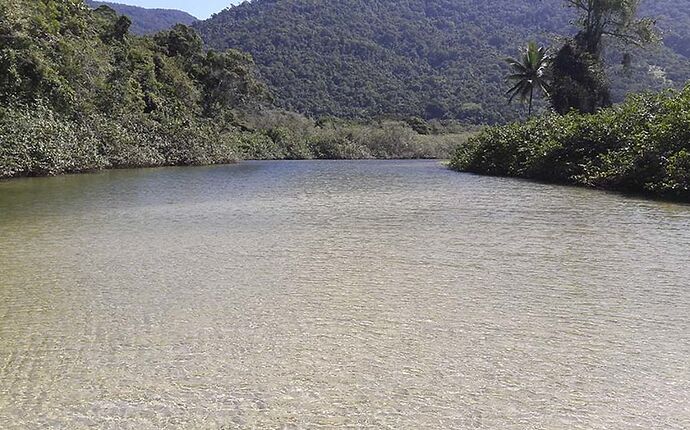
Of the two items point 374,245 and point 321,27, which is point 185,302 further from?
point 321,27

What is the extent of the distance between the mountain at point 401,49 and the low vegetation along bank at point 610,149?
3803 centimetres

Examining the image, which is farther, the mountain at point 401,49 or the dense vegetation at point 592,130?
the mountain at point 401,49

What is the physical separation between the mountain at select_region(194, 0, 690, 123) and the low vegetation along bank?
125ft

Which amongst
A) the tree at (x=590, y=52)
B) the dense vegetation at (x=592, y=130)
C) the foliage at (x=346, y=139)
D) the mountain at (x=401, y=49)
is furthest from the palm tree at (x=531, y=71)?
the mountain at (x=401, y=49)

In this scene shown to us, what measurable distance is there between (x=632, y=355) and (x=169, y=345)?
273 cm

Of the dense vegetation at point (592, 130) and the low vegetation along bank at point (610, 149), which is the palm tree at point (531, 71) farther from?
the low vegetation along bank at point (610, 149)

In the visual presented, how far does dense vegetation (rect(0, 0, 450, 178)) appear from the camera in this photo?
18734 millimetres

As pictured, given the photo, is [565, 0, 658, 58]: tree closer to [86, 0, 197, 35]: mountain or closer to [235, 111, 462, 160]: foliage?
[235, 111, 462, 160]: foliage

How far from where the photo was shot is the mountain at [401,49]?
77750 millimetres

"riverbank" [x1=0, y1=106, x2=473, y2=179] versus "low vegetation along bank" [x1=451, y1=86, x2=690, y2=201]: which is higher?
"low vegetation along bank" [x1=451, y1=86, x2=690, y2=201]

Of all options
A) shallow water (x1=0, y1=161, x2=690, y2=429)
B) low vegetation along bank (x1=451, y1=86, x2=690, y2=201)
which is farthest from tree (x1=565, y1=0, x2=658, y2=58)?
shallow water (x1=0, y1=161, x2=690, y2=429)

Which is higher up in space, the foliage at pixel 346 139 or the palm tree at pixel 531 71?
the palm tree at pixel 531 71

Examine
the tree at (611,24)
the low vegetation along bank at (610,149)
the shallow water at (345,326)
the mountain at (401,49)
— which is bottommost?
the shallow water at (345,326)

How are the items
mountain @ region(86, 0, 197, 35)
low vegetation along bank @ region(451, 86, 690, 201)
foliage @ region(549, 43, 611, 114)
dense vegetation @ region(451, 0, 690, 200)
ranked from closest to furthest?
low vegetation along bank @ region(451, 86, 690, 201) → dense vegetation @ region(451, 0, 690, 200) → foliage @ region(549, 43, 611, 114) → mountain @ region(86, 0, 197, 35)
